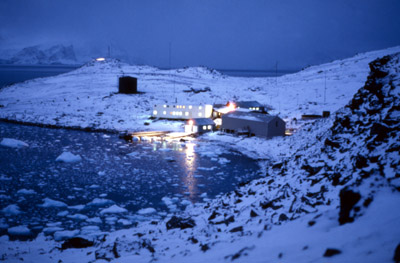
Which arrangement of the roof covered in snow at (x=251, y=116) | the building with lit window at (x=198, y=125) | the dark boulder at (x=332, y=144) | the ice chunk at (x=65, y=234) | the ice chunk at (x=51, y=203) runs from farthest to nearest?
the building with lit window at (x=198, y=125)
the roof covered in snow at (x=251, y=116)
the ice chunk at (x=51, y=203)
the dark boulder at (x=332, y=144)
the ice chunk at (x=65, y=234)

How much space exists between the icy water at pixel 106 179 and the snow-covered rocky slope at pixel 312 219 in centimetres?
229

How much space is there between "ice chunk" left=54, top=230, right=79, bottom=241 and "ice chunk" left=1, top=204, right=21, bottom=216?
13.0ft

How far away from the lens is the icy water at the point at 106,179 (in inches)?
640

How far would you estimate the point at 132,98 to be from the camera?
208ft

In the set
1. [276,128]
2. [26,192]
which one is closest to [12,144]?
[26,192]

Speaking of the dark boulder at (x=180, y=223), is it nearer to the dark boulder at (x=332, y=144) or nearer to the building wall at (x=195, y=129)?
the dark boulder at (x=332, y=144)

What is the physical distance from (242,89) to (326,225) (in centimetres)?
7283

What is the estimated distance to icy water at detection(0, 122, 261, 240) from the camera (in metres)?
16.3

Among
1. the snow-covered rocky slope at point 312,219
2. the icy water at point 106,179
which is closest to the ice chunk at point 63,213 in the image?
the icy water at point 106,179

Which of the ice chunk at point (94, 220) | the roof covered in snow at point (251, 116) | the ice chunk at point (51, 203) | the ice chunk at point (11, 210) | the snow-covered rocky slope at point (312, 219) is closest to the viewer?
the snow-covered rocky slope at point (312, 219)

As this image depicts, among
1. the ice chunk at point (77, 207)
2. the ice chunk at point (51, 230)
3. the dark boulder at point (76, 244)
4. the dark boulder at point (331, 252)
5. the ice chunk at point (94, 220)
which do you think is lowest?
the ice chunk at point (51, 230)

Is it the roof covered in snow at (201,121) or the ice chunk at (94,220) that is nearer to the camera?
the ice chunk at (94,220)

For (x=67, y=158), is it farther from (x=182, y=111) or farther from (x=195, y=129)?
(x=182, y=111)

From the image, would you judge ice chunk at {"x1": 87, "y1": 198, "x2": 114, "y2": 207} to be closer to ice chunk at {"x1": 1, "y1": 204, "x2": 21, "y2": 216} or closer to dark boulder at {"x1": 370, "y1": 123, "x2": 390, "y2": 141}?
ice chunk at {"x1": 1, "y1": 204, "x2": 21, "y2": 216}
